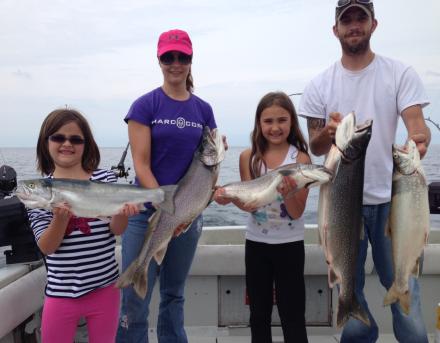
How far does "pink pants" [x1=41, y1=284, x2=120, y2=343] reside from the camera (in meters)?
3.12

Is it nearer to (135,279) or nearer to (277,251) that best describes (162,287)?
(135,279)

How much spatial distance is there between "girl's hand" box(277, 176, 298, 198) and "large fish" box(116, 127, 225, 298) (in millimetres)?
539

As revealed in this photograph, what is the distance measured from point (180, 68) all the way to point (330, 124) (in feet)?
4.32

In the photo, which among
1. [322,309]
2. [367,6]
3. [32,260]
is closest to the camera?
[367,6]

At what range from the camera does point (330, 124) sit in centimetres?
315

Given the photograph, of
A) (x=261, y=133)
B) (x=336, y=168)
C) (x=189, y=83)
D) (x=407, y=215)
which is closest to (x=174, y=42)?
(x=189, y=83)

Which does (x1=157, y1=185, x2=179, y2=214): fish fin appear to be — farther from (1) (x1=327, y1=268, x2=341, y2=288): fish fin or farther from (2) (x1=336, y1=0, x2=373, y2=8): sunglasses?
(2) (x1=336, y1=0, x2=373, y2=8): sunglasses

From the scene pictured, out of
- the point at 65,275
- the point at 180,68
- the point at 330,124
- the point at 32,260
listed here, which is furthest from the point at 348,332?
the point at 32,260

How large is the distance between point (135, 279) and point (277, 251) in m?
1.16

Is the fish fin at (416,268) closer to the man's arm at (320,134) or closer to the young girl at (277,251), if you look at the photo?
the young girl at (277,251)

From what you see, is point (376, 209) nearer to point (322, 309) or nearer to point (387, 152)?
point (387, 152)

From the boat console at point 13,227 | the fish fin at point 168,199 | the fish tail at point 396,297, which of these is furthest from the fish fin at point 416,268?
the boat console at point 13,227

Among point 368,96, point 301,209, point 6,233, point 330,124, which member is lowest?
point 6,233

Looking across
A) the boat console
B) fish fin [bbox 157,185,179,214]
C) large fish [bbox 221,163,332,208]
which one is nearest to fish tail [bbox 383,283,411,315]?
large fish [bbox 221,163,332,208]
